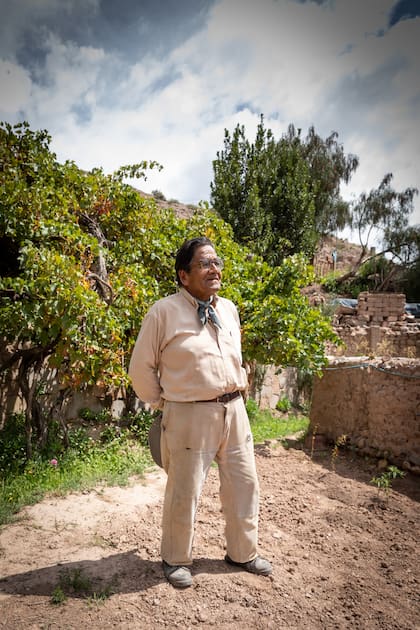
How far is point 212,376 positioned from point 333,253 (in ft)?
74.1

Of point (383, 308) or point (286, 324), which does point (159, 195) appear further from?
point (286, 324)

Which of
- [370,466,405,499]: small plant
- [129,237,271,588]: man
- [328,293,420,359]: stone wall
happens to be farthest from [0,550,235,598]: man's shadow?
[328,293,420,359]: stone wall

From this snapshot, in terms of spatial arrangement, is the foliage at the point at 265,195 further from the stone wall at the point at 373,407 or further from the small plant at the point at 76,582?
the small plant at the point at 76,582

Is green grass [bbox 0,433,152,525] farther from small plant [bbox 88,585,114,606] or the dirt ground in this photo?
small plant [bbox 88,585,114,606]

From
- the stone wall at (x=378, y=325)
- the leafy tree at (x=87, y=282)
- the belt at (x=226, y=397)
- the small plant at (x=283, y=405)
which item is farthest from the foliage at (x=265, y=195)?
the belt at (x=226, y=397)

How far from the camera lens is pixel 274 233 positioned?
14.5 metres

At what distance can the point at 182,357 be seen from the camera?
2.24 metres

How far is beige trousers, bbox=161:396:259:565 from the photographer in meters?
2.21

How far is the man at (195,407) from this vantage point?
7.25ft

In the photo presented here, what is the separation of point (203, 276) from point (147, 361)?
0.58 metres

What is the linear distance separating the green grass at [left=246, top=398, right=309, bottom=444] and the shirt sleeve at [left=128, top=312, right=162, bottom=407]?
386cm

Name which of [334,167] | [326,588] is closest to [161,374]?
[326,588]

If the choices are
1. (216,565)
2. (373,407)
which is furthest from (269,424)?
(216,565)

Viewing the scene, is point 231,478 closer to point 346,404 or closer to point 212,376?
point 212,376
